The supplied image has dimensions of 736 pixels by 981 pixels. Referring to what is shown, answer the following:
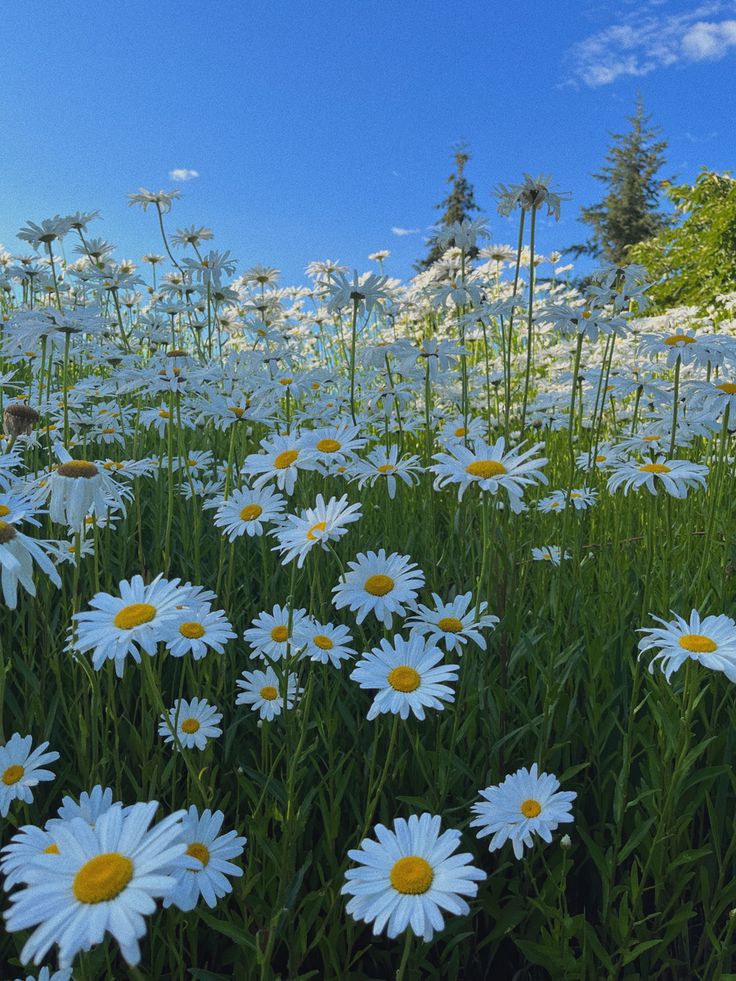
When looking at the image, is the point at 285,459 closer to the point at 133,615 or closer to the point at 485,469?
the point at 485,469

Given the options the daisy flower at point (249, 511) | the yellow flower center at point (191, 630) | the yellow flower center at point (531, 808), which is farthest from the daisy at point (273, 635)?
the yellow flower center at point (531, 808)

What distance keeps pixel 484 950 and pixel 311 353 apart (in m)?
7.69

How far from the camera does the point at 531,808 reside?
1362mm

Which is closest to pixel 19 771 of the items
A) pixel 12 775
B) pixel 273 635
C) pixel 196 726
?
pixel 12 775

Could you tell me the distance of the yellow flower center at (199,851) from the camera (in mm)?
1206

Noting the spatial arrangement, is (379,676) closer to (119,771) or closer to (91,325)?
(119,771)

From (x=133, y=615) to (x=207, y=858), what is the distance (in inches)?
17.2

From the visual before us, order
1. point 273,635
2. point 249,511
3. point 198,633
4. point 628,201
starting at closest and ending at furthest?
point 198,633
point 273,635
point 249,511
point 628,201

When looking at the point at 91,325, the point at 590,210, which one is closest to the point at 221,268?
the point at 91,325

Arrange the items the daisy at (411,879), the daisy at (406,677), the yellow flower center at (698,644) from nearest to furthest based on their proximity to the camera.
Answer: the daisy at (411,879) < the daisy at (406,677) < the yellow flower center at (698,644)

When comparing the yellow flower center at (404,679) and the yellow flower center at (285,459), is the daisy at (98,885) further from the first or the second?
the yellow flower center at (285,459)

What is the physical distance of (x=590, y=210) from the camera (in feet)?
104

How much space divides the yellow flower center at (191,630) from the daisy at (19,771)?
342 millimetres

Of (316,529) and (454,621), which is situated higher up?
(316,529)
